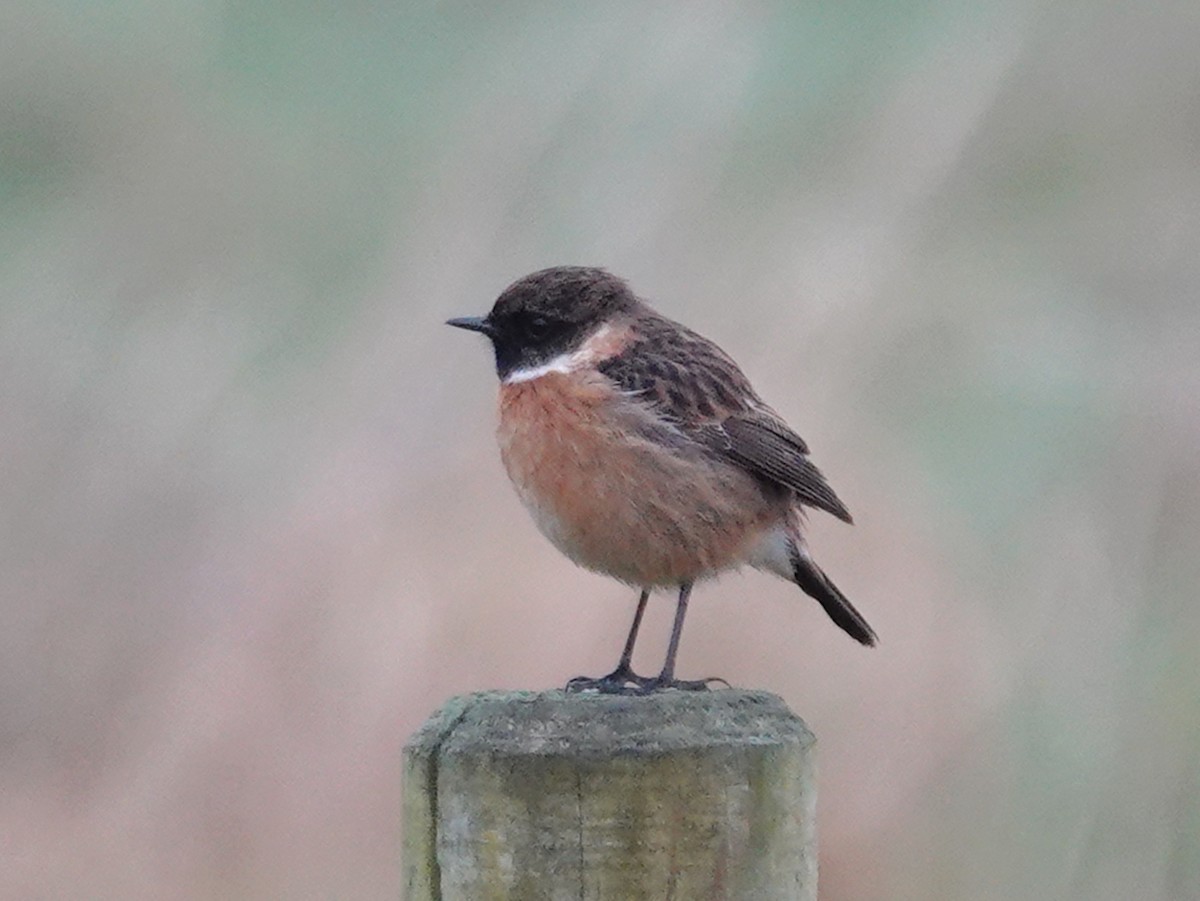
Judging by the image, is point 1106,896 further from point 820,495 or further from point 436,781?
point 436,781

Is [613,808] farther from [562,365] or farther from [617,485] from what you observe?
[562,365]

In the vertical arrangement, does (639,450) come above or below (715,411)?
below

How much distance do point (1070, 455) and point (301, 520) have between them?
2521mm

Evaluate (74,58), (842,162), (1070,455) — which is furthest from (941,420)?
(74,58)

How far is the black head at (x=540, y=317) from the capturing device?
4793mm

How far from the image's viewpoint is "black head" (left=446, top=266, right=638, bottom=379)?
15.7ft

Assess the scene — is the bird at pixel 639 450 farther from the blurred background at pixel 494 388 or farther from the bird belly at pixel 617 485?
the blurred background at pixel 494 388

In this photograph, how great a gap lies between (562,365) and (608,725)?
2.31 meters

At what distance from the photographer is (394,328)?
6867 millimetres

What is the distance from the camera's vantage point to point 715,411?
15.8 feet

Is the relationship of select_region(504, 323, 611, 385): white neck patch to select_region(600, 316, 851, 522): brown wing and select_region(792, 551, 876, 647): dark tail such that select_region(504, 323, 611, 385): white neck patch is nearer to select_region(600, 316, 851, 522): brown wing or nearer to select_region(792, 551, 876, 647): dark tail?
select_region(600, 316, 851, 522): brown wing

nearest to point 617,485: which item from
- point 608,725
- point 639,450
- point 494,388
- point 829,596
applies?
point 639,450

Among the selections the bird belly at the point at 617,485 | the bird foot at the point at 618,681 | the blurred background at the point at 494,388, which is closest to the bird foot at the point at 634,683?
the bird foot at the point at 618,681

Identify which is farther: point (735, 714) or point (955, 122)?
point (955, 122)
